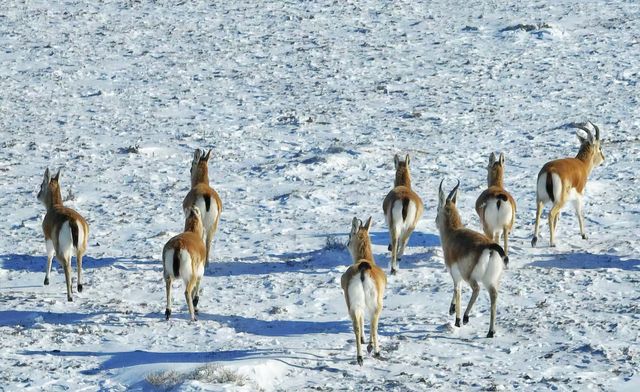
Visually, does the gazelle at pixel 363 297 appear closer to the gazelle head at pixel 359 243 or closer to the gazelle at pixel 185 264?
the gazelle head at pixel 359 243

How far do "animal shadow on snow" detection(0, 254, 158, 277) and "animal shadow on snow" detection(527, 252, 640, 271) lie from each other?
242 inches

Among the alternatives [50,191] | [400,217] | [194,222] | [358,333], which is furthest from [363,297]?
[50,191]

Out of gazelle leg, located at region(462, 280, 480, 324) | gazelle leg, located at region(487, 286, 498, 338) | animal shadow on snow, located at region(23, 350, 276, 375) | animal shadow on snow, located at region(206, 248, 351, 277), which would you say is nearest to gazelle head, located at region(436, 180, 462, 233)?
gazelle leg, located at region(462, 280, 480, 324)

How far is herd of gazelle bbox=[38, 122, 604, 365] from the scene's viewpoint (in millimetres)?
11470

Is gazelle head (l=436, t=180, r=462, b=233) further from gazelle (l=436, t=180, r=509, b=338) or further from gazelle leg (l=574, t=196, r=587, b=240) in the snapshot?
gazelle leg (l=574, t=196, r=587, b=240)

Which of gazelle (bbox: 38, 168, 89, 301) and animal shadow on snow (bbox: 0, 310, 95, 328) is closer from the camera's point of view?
animal shadow on snow (bbox: 0, 310, 95, 328)

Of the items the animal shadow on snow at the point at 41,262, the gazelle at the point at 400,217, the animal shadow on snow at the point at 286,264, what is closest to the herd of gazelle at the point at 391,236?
the gazelle at the point at 400,217

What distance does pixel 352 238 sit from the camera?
12.8 m

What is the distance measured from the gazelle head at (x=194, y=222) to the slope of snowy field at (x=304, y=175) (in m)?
0.95

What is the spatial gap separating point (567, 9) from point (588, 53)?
5277 mm

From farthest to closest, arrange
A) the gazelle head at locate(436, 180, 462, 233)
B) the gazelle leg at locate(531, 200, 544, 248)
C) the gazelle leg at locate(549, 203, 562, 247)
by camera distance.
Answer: the gazelle leg at locate(549, 203, 562, 247) → the gazelle leg at locate(531, 200, 544, 248) → the gazelle head at locate(436, 180, 462, 233)

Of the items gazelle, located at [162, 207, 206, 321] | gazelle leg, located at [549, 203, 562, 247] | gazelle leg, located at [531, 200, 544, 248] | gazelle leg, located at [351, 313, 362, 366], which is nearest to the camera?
gazelle leg, located at [351, 313, 362, 366]

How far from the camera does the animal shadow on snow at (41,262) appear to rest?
15.2m

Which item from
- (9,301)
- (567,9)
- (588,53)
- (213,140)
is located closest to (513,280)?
(9,301)
